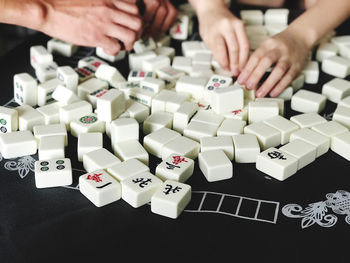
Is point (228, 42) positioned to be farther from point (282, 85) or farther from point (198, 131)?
point (198, 131)

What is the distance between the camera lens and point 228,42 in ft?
6.38

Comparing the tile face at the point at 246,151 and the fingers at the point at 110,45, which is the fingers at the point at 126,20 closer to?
the fingers at the point at 110,45

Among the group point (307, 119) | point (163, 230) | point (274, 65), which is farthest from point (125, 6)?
point (163, 230)

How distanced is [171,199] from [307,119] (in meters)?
0.65

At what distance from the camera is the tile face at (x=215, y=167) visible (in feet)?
4.69

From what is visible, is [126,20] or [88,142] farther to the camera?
[126,20]

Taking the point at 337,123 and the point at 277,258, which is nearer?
the point at 277,258

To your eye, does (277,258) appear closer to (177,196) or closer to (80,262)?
(177,196)

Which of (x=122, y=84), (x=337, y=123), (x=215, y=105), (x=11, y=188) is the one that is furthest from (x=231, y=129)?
(x=11, y=188)

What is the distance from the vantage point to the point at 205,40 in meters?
2.10

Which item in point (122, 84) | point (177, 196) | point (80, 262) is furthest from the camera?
point (122, 84)

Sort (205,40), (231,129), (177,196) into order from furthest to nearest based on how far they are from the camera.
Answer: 1. (205,40)
2. (231,129)
3. (177,196)

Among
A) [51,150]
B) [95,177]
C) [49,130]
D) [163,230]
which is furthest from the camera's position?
[49,130]

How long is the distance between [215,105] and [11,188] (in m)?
0.73
